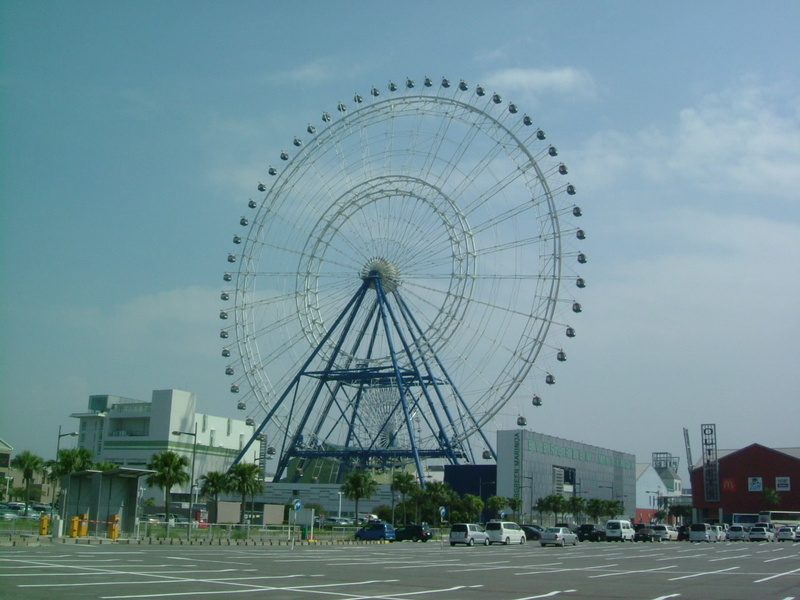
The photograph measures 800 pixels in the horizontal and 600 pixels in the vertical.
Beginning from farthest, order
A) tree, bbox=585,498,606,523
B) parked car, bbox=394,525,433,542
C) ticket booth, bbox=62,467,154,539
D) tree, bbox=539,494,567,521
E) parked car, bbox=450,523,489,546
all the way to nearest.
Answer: tree, bbox=585,498,606,523 → tree, bbox=539,494,567,521 → parked car, bbox=394,525,433,542 → parked car, bbox=450,523,489,546 → ticket booth, bbox=62,467,154,539

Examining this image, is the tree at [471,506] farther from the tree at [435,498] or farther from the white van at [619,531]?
the white van at [619,531]

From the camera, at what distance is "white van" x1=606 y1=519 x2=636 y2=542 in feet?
266

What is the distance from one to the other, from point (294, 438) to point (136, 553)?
6177 centimetres

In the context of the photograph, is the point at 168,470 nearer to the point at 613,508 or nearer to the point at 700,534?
the point at 700,534

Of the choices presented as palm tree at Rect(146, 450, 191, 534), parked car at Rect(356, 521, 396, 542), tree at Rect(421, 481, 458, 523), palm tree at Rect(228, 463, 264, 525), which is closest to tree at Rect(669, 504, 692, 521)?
tree at Rect(421, 481, 458, 523)

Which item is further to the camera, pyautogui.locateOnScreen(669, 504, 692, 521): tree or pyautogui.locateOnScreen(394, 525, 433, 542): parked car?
pyautogui.locateOnScreen(669, 504, 692, 521): tree

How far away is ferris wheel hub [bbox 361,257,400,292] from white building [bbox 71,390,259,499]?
5346cm

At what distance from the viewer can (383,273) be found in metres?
79.7

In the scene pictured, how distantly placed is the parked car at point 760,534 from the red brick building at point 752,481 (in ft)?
118

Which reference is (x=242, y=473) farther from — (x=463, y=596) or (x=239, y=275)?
(x=463, y=596)

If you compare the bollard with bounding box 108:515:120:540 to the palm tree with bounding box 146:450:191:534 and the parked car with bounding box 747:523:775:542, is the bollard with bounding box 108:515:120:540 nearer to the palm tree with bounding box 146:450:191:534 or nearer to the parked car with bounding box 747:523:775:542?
the palm tree with bounding box 146:450:191:534

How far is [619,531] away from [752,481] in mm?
51770

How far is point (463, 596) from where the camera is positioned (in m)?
23.2

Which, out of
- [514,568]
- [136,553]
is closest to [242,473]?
[136,553]
